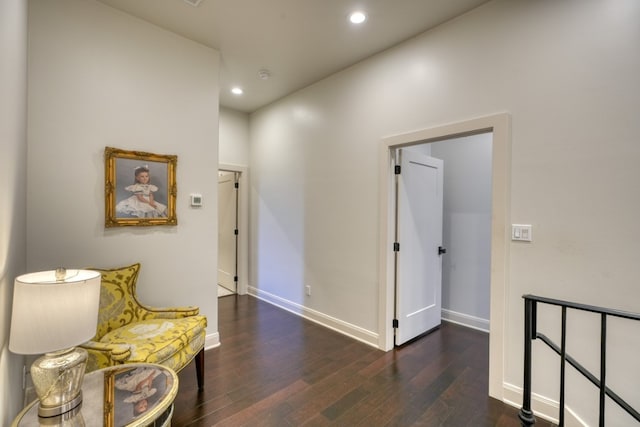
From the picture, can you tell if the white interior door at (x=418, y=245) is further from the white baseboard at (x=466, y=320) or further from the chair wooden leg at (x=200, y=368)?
the chair wooden leg at (x=200, y=368)

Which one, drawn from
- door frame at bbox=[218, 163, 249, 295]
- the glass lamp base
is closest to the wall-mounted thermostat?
the glass lamp base

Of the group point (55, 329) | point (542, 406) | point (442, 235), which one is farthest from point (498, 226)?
point (55, 329)

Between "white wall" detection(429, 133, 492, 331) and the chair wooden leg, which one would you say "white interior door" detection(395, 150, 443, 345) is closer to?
"white wall" detection(429, 133, 492, 331)

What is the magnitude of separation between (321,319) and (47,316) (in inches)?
115

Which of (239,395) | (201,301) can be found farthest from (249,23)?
(239,395)

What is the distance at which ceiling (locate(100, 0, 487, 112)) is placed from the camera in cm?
240

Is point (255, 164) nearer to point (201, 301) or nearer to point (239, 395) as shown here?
point (201, 301)

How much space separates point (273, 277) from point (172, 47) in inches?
123

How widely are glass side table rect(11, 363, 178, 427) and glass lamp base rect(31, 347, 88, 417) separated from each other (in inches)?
1.5

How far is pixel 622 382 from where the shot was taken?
1.77 meters

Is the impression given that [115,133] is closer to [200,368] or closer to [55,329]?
[55,329]

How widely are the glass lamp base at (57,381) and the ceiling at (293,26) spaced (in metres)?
2.55

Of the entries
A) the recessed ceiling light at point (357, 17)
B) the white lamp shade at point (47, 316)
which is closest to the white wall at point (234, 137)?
the recessed ceiling light at point (357, 17)

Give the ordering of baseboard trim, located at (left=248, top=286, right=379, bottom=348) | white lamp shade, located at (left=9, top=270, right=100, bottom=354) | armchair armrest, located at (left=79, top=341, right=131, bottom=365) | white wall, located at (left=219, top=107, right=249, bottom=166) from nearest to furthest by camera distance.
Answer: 1. white lamp shade, located at (left=9, top=270, right=100, bottom=354)
2. armchair armrest, located at (left=79, top=341, right=131, bottom=365)
3. baseboard trim, located at (left=248, top=286, right=379, bottom=348)
4. white wall, located at (left=219, top=107, right=249, bottom=166)
